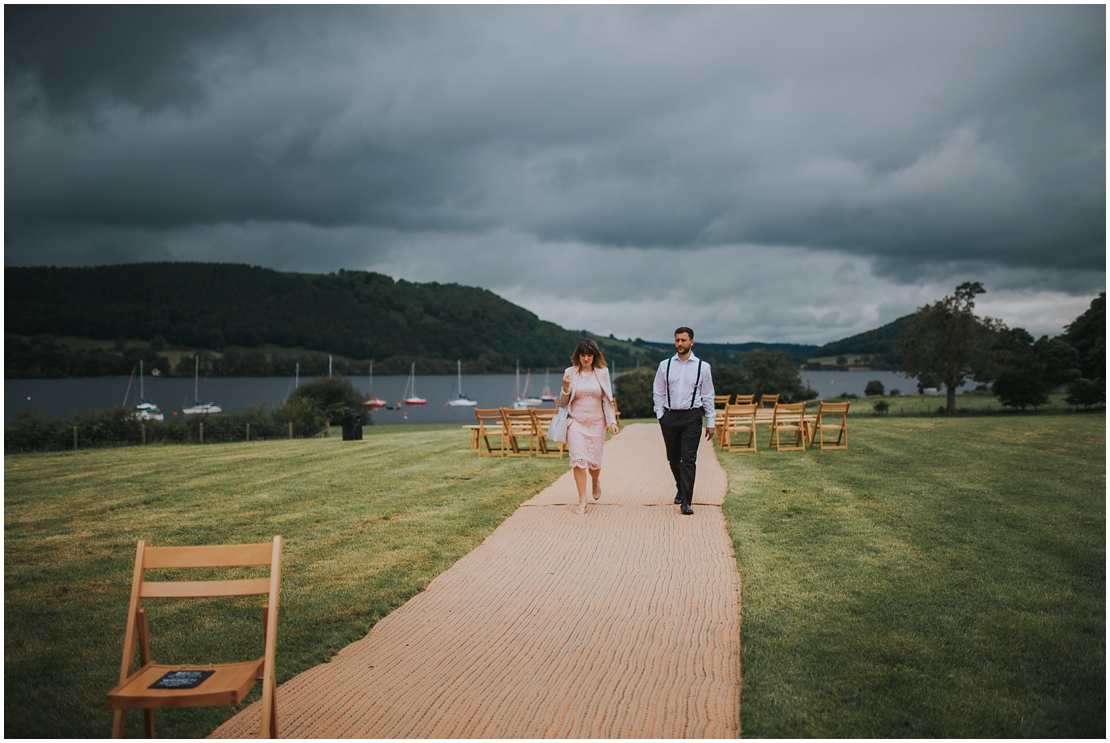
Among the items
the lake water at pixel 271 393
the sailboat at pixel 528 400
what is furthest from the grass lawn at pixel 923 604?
the sailboat at pixel 528 400

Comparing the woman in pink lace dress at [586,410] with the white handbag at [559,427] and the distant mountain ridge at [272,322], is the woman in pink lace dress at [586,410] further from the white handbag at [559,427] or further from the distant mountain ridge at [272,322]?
the distant mountain ridge at [272,322]

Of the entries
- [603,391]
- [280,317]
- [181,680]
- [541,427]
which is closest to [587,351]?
[603,391]

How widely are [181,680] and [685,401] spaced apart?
5815mm

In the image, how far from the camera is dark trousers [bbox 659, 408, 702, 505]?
7715 mm

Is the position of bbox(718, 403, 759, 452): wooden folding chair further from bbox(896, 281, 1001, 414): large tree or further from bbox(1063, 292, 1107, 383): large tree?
bbox(1063, 292, 1107, 383): large tree

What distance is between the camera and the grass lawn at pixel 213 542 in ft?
13.1

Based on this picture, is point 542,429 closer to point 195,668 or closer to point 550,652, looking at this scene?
point 550,652

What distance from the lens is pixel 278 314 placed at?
16338 centimetres

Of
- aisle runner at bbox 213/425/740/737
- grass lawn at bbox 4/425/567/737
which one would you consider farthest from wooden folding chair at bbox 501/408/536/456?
aisle runner at bbox 213/425/740/737

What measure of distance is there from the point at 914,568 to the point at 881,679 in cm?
230

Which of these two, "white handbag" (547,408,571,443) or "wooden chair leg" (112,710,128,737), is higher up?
"white handbag" (547,408,571,443)

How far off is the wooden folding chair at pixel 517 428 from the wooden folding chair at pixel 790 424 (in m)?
4.82

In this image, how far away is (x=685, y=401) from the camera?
7688 millimetres

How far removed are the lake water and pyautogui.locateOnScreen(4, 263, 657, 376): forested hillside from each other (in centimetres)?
863
